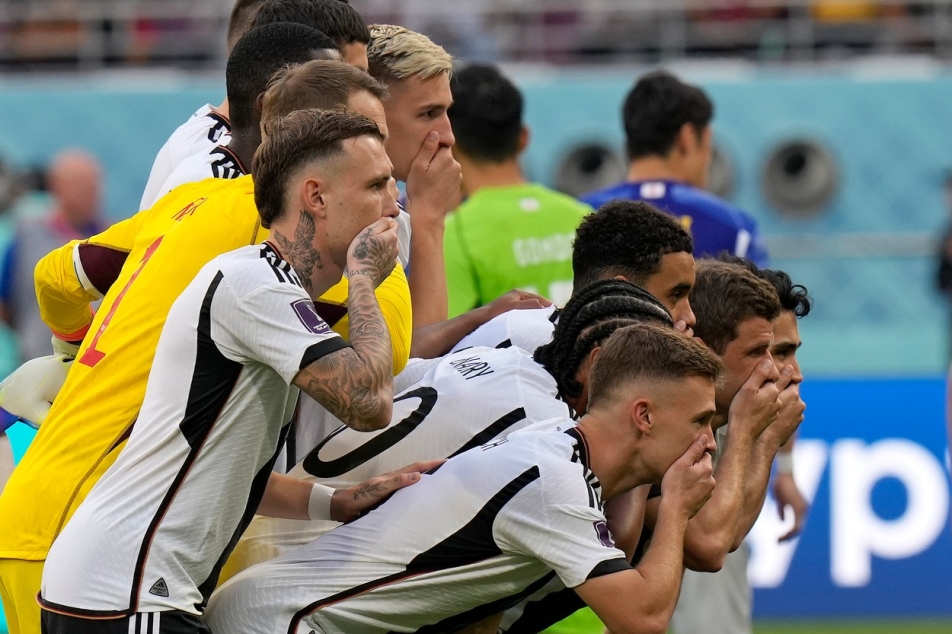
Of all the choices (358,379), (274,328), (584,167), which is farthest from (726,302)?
(584,167)

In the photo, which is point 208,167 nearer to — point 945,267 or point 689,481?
point 689,481

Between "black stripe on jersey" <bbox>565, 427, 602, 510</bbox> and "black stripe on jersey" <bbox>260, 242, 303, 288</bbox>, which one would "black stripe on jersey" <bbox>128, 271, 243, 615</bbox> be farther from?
"black stripe on jersey" <bbox>565, 427, 602, 510</bbox>

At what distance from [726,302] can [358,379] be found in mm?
1751

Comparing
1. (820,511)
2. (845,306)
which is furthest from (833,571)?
(845,306)

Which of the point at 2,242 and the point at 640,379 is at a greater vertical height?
the point at 640,379

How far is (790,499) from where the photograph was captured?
254 inches

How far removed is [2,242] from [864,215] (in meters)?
9.00

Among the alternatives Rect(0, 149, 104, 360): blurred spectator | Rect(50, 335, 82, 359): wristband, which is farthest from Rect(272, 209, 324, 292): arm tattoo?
Rect(0, 149, 104, 360): blurred spectator

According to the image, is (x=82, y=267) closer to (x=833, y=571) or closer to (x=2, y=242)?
(x=833, y=571)

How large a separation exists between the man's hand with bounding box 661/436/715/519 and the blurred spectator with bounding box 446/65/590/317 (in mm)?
2498

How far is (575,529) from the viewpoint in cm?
344

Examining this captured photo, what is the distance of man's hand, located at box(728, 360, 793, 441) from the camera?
417 cm

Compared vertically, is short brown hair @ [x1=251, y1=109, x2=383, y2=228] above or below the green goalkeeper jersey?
above

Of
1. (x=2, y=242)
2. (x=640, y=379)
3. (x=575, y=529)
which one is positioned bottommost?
(x=2, y=242)
